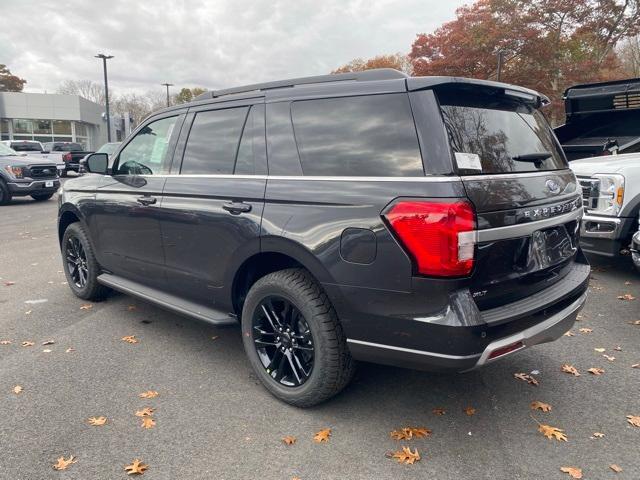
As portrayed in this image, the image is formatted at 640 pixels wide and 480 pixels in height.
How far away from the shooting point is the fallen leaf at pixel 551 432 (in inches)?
107

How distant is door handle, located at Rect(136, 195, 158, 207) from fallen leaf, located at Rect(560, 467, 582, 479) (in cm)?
327

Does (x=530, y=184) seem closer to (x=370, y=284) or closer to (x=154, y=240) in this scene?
(x=370, y=284)

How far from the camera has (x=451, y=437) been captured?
2766mm

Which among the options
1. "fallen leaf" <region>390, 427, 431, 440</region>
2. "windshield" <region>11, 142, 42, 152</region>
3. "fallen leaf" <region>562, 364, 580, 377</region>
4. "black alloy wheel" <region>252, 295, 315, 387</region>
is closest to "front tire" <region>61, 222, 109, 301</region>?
"black alloy wheel" <region>252, 295, 315, 387</region>

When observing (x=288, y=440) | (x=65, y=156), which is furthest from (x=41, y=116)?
(x=288, y=440)

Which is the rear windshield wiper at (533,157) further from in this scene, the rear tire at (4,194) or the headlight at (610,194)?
the rear tire at (4,194)

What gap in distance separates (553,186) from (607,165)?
3.46 meters

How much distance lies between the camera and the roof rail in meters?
2.76

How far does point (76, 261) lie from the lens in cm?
523

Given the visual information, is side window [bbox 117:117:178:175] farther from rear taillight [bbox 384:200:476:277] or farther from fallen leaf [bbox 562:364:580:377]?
fallen leaf [bbox 562:364:580:377]

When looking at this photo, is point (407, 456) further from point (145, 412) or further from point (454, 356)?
point (145, 412)

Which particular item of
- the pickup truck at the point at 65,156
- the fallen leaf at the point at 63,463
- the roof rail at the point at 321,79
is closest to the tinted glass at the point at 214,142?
the roof rail at the point at 321,79

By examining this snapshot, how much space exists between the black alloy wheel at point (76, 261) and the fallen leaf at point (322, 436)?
3326 millimetres

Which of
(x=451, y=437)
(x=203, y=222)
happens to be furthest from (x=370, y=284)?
(x=203, y=222)
